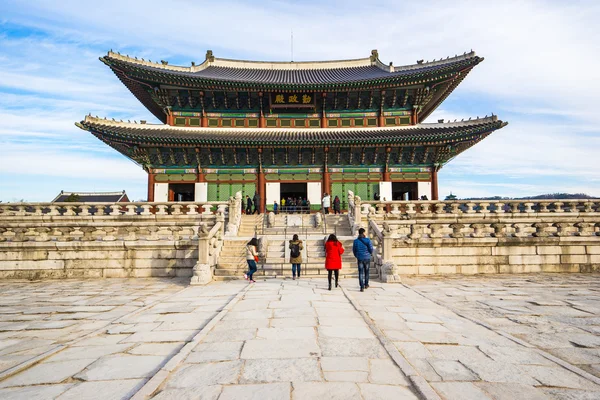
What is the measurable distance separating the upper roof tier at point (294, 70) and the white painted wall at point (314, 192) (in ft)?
20.9

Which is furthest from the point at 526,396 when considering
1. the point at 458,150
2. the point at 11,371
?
the point at 458,150

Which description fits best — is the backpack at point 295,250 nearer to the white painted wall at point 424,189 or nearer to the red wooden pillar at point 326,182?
the red wooden pillar at point 326,182

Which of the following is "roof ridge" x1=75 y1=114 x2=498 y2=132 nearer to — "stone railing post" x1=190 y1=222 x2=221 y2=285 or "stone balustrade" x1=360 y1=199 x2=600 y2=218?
"stone balustrade" x1=360 y1=199 x2=600 y2=218

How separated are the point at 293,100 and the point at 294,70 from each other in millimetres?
7840

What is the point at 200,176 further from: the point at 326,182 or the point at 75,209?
the point at 326,182

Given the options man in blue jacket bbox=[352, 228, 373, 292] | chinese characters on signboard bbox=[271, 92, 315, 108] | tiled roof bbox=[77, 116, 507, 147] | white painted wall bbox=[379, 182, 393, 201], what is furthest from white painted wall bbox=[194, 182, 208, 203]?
man in blue jacket bbox=[352, 228, 373, 292]

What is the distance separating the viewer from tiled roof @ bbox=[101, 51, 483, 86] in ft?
65.8

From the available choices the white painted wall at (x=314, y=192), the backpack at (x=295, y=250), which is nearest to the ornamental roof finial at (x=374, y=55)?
the white painted wall at (x=314, y=192)

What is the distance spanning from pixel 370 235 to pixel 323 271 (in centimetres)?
302

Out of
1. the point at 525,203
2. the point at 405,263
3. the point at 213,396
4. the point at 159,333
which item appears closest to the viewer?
the point at 213,396

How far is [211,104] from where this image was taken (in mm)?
22250

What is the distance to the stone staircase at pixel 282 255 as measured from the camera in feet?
36.8

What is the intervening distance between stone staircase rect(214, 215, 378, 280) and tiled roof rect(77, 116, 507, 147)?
19.9ft

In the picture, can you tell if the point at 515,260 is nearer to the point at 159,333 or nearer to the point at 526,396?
the point at 526,396
